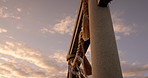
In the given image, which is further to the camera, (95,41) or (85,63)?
(85,63)

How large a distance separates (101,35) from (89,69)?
8.92ft

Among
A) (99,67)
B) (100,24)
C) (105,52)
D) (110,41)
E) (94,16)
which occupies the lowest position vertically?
(99,67)

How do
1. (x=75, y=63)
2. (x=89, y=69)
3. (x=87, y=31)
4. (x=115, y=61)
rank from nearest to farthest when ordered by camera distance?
(x=115, y=61) → (x=87, y=31) → (x=89, y=69) → (x=75, y=63)

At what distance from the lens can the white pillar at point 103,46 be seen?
3.43 meters

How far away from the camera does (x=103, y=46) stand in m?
3.68

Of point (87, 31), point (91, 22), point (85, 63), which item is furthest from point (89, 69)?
point (91, 22)

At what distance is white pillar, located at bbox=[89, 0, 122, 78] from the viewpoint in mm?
3426

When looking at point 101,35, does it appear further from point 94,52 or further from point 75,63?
point 75,63

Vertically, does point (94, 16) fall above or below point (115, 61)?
above

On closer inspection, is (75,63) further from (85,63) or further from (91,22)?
(91,22)

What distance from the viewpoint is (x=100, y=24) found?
3.99m

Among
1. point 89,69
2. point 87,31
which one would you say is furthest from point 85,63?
point 87,31

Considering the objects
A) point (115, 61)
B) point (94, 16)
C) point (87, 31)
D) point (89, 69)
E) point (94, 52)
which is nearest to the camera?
point (115, 61)

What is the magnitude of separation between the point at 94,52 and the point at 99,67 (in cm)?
41
